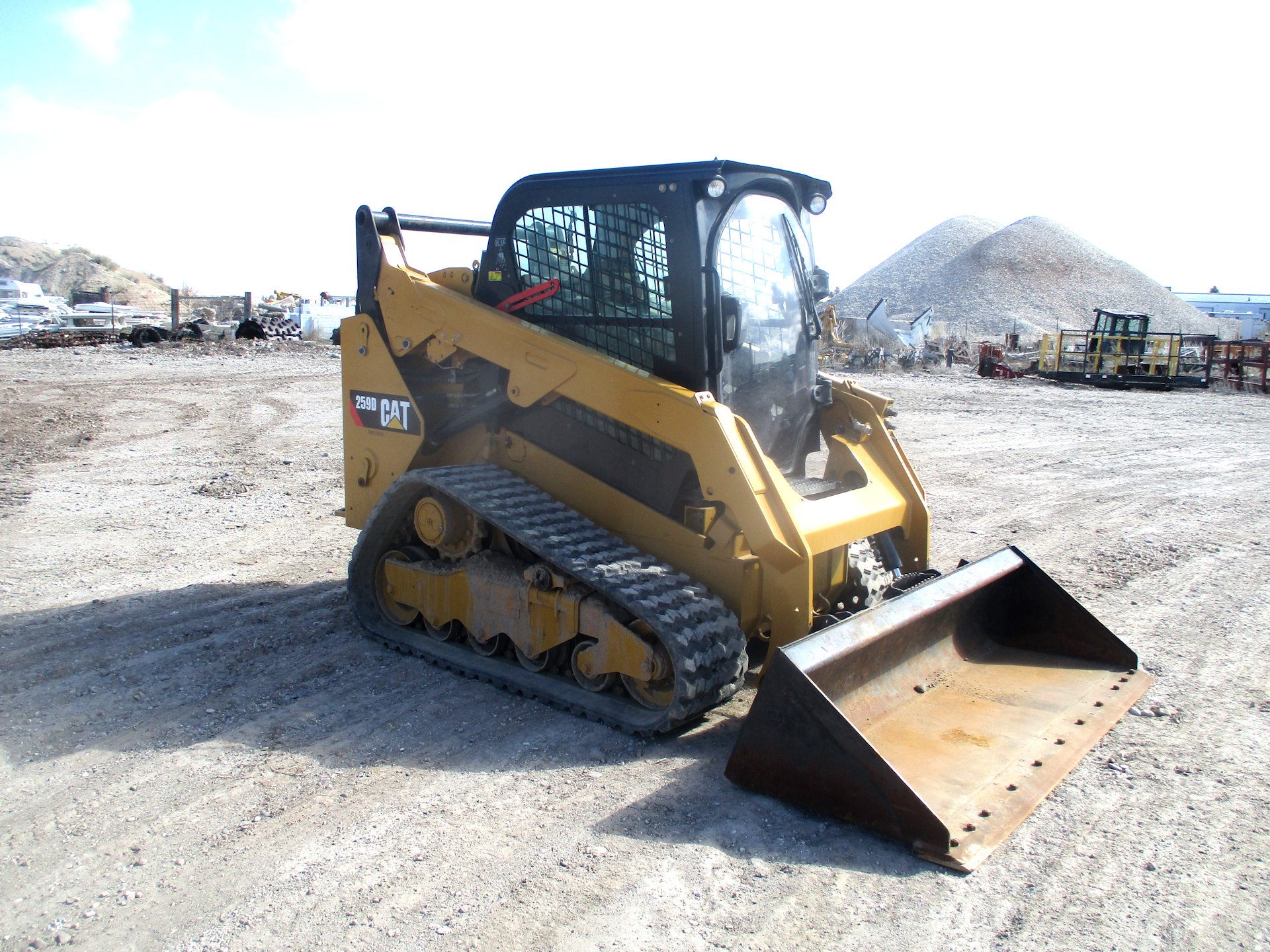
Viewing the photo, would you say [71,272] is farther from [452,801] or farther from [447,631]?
[452,801]

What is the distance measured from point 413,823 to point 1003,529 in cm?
656

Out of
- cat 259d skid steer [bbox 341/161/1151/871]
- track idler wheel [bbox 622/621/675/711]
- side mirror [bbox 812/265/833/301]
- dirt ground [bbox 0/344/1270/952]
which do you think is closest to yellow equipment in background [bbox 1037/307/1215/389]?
dirt ground [bbox 0/344/1270/952]

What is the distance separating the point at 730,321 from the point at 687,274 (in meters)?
0.29

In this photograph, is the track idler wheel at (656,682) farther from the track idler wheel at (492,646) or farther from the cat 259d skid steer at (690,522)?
the track idler wheel at (492,646)

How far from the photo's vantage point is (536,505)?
4688 mm

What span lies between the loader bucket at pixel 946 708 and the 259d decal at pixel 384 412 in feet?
8.82

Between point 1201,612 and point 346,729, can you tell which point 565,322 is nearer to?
point 346,729

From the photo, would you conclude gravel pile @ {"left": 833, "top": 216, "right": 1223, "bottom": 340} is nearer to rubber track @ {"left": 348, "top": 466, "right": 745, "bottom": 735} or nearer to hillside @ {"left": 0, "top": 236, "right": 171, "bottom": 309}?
hillside @ {"left": 0, "top": 236, "right": 171, "bottom": 309}

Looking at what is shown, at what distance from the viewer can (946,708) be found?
423cm

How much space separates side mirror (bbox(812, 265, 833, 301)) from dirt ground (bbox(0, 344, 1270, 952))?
2.26 metres

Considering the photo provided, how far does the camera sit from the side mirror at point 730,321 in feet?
14.4

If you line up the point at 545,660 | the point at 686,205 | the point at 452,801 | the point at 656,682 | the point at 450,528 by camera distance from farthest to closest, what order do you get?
the point at 450,528 → the point at 545,660 → the point at 686,205 → the point at 656,682 → the point at 452,801

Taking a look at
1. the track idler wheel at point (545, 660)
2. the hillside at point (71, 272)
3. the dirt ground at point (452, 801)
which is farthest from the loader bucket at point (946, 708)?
the hillside at point (71, 272)

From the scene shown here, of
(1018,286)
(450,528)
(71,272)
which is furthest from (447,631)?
(1018,286)
